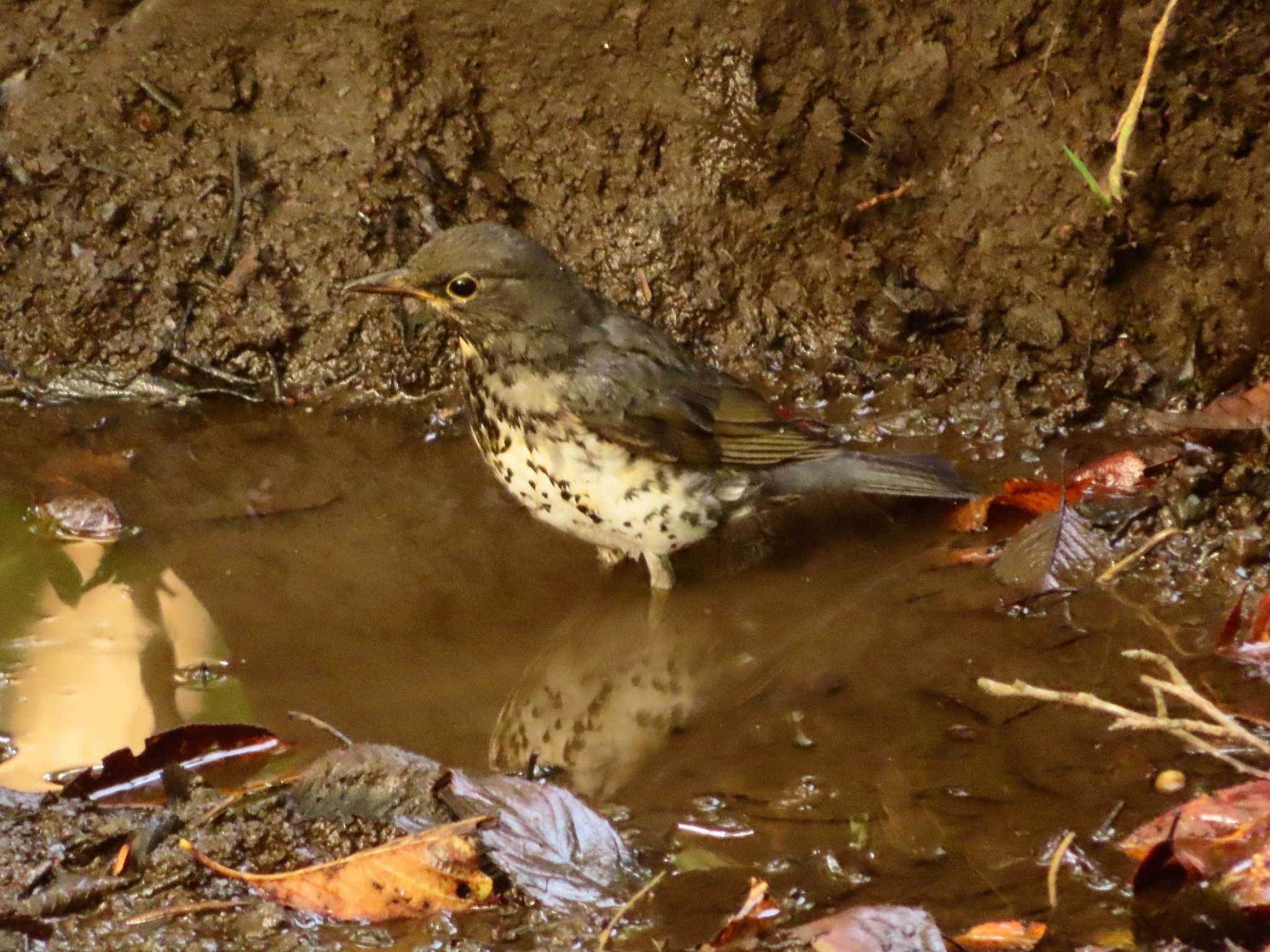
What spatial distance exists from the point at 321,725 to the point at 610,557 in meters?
1.52

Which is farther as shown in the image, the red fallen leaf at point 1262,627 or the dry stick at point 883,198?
the dry stick at point 883,198

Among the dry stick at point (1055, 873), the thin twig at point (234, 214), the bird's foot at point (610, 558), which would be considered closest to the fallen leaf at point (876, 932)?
the dry stick at point (1055, 873)

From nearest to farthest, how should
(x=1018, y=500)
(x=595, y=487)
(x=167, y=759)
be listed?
(x=167, y=759), (x=595, y=487), (x=1018, y=500)

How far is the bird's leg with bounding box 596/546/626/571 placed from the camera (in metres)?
5.15

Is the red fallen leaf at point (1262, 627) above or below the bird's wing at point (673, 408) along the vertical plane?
below

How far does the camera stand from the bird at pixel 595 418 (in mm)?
4680

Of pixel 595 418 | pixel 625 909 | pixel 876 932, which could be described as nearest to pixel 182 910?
pixel 625 909

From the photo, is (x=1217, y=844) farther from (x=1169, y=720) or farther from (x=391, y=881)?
(x=391, y=881)

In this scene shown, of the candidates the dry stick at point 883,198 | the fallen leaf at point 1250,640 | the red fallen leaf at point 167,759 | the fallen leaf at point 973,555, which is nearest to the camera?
the red fallen leaf at point 167,759

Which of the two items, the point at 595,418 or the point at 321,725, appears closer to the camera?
the point at 321,725

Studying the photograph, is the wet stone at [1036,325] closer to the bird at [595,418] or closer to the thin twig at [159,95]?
the bird at [595,418]

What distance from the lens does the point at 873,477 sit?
16.7 feet

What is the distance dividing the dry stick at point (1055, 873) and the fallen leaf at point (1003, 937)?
0.32 feet

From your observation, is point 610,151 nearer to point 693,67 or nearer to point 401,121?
point 693,67
